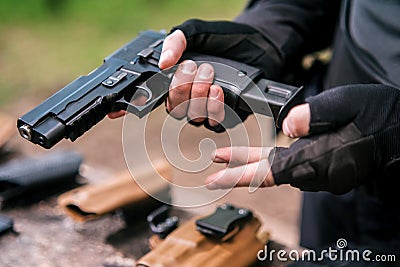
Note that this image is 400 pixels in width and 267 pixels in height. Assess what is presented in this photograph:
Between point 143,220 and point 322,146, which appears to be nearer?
point 322,146

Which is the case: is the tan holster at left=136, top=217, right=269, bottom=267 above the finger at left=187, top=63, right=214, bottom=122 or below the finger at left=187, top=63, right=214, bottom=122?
below

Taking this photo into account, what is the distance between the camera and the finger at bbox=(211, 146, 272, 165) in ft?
2.92

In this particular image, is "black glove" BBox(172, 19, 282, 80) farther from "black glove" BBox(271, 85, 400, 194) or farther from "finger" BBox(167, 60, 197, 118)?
"black glove" BBox(271, 85, 400, 194)

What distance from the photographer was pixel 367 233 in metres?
1.21

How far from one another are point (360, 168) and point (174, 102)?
0.30 meters

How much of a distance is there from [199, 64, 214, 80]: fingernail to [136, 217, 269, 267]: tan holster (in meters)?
0.29

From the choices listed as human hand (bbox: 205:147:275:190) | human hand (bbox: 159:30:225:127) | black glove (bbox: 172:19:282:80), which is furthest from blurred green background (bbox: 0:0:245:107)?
human hand (bbox: 205:147:275:190)

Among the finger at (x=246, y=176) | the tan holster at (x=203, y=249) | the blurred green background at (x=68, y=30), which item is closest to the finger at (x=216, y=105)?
the finger at (x=246, y=176)

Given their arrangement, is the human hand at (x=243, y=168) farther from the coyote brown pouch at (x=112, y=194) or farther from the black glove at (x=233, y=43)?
the coyote brown pouch at (x=112, y=194)

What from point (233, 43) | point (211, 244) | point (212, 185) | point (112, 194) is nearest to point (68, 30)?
point (112, 194)

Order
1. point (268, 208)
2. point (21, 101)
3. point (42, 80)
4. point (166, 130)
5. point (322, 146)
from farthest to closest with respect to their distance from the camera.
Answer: point (42, 80)
point (21, 101)
point (268, 208)
point (166, 130)
point (322, 146)

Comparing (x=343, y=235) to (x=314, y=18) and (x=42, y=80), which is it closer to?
(x=314, y=18)

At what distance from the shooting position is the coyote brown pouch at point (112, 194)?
1158 mm

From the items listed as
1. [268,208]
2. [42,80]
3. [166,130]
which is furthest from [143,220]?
[42,80]
